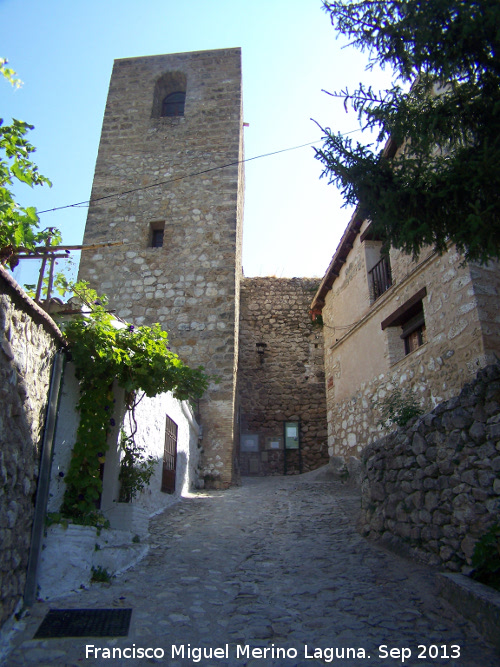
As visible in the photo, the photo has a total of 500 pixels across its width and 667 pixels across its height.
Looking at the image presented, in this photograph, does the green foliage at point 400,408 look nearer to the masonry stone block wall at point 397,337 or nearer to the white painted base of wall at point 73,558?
the masonry stone block wall at point 397,337

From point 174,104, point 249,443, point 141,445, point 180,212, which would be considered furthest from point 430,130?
point 174,104

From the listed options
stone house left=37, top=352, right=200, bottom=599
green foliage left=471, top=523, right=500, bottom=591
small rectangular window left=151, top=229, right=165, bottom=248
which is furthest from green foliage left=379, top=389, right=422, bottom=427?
small rectangular window left=151, top=229, right=165, bottom=248

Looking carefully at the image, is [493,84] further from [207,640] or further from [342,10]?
[207,640]

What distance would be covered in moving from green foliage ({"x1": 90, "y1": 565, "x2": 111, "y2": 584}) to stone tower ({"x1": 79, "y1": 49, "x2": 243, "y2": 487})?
518cm

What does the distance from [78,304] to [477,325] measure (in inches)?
176

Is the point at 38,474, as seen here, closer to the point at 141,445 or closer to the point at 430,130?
the point at 141,445

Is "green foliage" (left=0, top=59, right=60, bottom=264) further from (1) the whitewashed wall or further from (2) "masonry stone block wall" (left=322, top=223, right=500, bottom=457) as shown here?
(2) "masonry stone block wall" (left=322, top=223, right=500, bottom=457)

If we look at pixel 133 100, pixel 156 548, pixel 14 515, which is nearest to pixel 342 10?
pixel 14 515

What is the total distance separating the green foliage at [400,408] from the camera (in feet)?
21.0

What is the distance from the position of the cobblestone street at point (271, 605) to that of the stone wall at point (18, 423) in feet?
Answer: 1.19

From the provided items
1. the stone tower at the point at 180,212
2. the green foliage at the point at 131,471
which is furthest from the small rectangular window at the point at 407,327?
the green foliage at the point at 131,471

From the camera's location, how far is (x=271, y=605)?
379cm

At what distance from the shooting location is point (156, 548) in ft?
16.5

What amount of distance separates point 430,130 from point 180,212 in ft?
26.4
